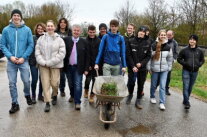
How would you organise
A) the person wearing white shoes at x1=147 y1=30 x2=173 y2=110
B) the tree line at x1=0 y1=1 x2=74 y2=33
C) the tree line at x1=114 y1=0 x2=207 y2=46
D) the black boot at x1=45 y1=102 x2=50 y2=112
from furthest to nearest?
the tree line at x1=0 y1=1 x2=74 y2=33 → the tree line at x1=114 y1=0 x2=207 y2=46 → the person wearing white shoes at x1=147 y1=30 x2=173 y2=110 → the black boot at x1=45 y1=102 x2=50 y2=112

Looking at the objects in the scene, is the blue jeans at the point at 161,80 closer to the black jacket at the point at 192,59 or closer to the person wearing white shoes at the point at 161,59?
the person wearing white shoes at the point at 161,59

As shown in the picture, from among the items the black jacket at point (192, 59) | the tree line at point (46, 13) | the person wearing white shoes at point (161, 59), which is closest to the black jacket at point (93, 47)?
the person wearing white shoes at point (161, 59)

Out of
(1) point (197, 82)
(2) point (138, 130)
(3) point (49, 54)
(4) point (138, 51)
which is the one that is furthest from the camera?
(1) point (197, 82)

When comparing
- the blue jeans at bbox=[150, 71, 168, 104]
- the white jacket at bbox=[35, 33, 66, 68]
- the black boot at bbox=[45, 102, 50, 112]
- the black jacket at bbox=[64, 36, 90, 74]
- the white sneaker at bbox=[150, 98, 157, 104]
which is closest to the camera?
the white jacket at bbox=[35, 33, 66, 68]

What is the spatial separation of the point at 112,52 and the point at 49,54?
4.68 feet

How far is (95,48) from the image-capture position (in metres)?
6.97

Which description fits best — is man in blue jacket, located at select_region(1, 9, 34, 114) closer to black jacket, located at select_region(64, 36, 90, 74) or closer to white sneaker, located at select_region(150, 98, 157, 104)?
black jacket, located at select_region(64, 36, 90, 74)

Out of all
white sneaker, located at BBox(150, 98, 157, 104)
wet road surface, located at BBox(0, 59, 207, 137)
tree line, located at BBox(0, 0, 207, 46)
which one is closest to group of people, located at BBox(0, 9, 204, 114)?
wet road surface, located at BBox(0, 59, 207, 137)

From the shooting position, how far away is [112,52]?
624 centimetres

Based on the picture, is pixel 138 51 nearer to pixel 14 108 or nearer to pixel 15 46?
pixel 15 46

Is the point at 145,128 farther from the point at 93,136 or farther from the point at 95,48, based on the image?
the point at 95,48

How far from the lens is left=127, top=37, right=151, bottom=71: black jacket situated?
667 cm


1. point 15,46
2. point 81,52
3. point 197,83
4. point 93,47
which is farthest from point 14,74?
point 197,83

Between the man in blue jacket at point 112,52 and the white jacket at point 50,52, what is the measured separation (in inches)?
33.7
